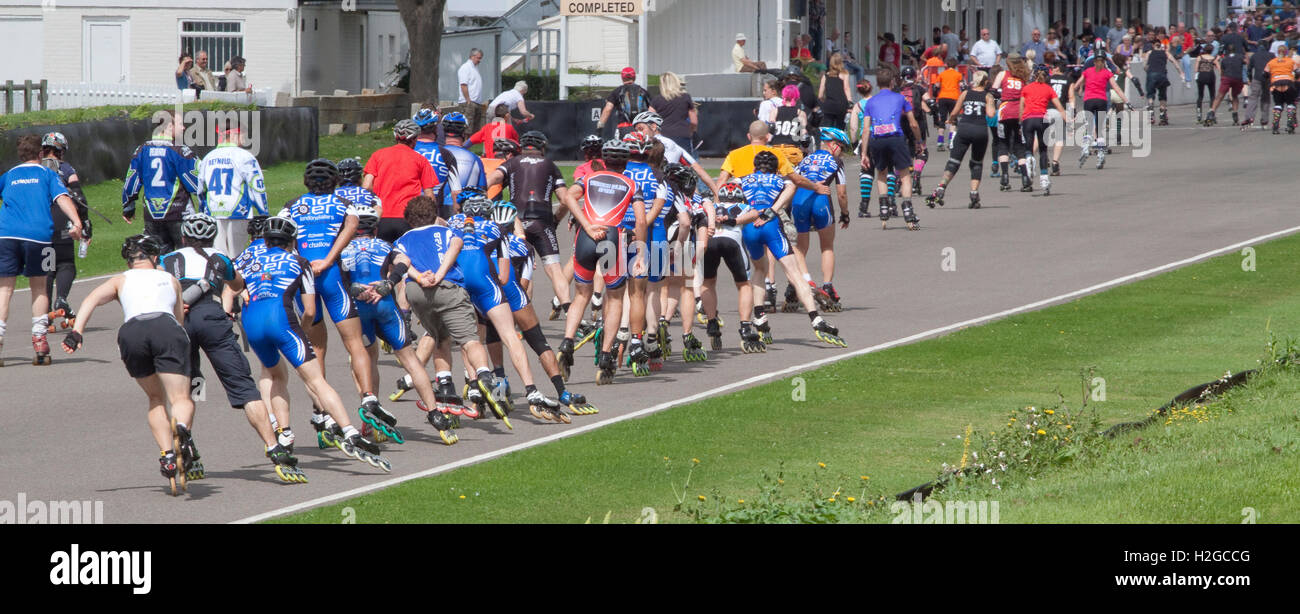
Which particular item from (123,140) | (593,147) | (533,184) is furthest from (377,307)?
(123,140)

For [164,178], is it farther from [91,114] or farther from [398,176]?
[91,114]

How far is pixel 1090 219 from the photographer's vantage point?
23.5 meters

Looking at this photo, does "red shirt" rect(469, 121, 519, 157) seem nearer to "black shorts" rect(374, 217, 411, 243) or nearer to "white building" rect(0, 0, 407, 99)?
"black shorts" rect(374, 217, 411, 243)

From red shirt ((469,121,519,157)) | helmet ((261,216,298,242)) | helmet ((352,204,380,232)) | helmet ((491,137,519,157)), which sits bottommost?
helmet ((261,216,298,242))

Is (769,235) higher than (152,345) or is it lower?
higher

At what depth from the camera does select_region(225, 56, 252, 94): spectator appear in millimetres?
36938

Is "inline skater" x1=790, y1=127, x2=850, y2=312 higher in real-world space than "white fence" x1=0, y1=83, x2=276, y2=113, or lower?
lower

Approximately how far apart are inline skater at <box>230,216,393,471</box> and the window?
3175 centimetres

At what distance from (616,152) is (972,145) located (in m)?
12.0

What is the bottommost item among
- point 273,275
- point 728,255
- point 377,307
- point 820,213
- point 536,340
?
point 536,340

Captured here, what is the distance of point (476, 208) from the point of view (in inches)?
471

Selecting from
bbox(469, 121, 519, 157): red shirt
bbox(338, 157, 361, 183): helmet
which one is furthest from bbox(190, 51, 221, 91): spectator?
bbox(338, 157, 361, 183): helmet

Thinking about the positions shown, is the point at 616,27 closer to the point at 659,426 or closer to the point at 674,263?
the point at 674,263

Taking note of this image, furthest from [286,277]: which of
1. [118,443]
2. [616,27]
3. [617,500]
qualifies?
[616,27]
